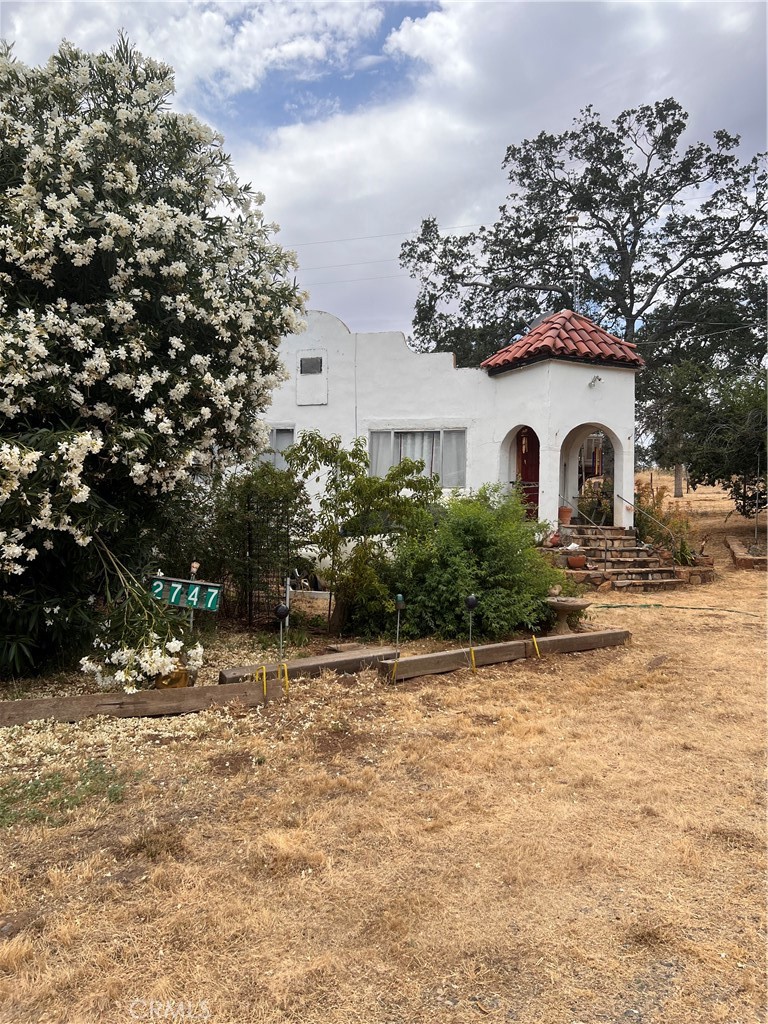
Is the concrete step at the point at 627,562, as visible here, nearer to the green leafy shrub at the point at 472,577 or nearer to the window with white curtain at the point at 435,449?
the window with white curtain at the point at 435,449

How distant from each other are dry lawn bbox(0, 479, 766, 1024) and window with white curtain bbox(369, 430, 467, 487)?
7.74 meters

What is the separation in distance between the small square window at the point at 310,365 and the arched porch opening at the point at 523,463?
12.7 ft

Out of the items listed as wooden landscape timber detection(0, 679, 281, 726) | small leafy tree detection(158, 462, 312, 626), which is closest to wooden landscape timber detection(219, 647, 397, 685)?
wooden landscape timber detection(0, 679, 281, 726)

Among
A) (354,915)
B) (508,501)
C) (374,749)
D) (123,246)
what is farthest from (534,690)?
(123,246)

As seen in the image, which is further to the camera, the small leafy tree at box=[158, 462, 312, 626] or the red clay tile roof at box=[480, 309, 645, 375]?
the red clay tile roof at box=[480, 309, 645, 375]

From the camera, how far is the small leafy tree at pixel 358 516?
279 inches

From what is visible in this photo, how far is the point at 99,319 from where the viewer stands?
526 centimetres

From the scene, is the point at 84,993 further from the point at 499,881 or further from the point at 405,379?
the point at 405,379

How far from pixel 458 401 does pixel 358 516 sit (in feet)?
20.0

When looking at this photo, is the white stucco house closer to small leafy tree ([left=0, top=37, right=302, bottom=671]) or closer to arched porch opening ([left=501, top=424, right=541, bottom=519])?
arched porch opening ([left=501, top=424, right=541, bottom=519])

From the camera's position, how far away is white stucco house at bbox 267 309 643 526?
12164mm

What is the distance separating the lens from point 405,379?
12.6 m

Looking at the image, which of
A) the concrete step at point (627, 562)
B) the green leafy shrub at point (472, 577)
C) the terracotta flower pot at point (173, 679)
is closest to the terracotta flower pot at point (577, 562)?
the concrete step at point (627, 562)

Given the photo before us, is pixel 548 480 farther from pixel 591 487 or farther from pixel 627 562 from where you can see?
pixel 591 487
